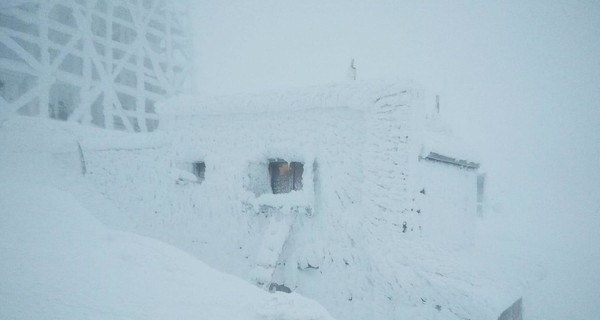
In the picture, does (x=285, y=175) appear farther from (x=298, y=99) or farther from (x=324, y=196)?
(x=298, y=99)

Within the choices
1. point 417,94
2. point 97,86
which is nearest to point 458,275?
point 417,94

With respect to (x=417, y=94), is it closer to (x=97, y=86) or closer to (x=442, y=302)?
(x=442, y=302)

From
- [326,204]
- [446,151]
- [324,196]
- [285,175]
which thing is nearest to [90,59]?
[285,175]

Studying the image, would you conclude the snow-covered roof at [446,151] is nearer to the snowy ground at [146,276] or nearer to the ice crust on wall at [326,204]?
the ice crust on wall at [326,204]

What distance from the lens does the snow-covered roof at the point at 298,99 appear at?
5395 millimetres

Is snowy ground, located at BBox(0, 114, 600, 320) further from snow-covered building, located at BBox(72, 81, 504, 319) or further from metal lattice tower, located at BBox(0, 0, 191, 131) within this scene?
metal lattice tower, located at BBox(0, 0, 191, 131)

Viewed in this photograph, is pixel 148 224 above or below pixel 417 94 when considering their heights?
below

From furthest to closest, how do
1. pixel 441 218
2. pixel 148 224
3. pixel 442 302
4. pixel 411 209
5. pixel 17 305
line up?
1. pixel 148 224
2. pixel 441 218
3. pixel 411 209
4. pixel 442 302
5. pixel 17 305

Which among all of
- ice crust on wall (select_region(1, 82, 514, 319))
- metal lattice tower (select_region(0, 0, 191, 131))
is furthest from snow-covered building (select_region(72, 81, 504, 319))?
metal lattice tower (select_region(0, 0, 191, 131))

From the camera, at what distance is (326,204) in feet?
20.3

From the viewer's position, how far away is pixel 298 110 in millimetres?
6598

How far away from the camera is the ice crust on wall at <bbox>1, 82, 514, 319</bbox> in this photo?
16.0 ft

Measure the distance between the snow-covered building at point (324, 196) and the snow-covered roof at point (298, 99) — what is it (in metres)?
0.03

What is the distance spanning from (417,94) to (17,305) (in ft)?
17.8
